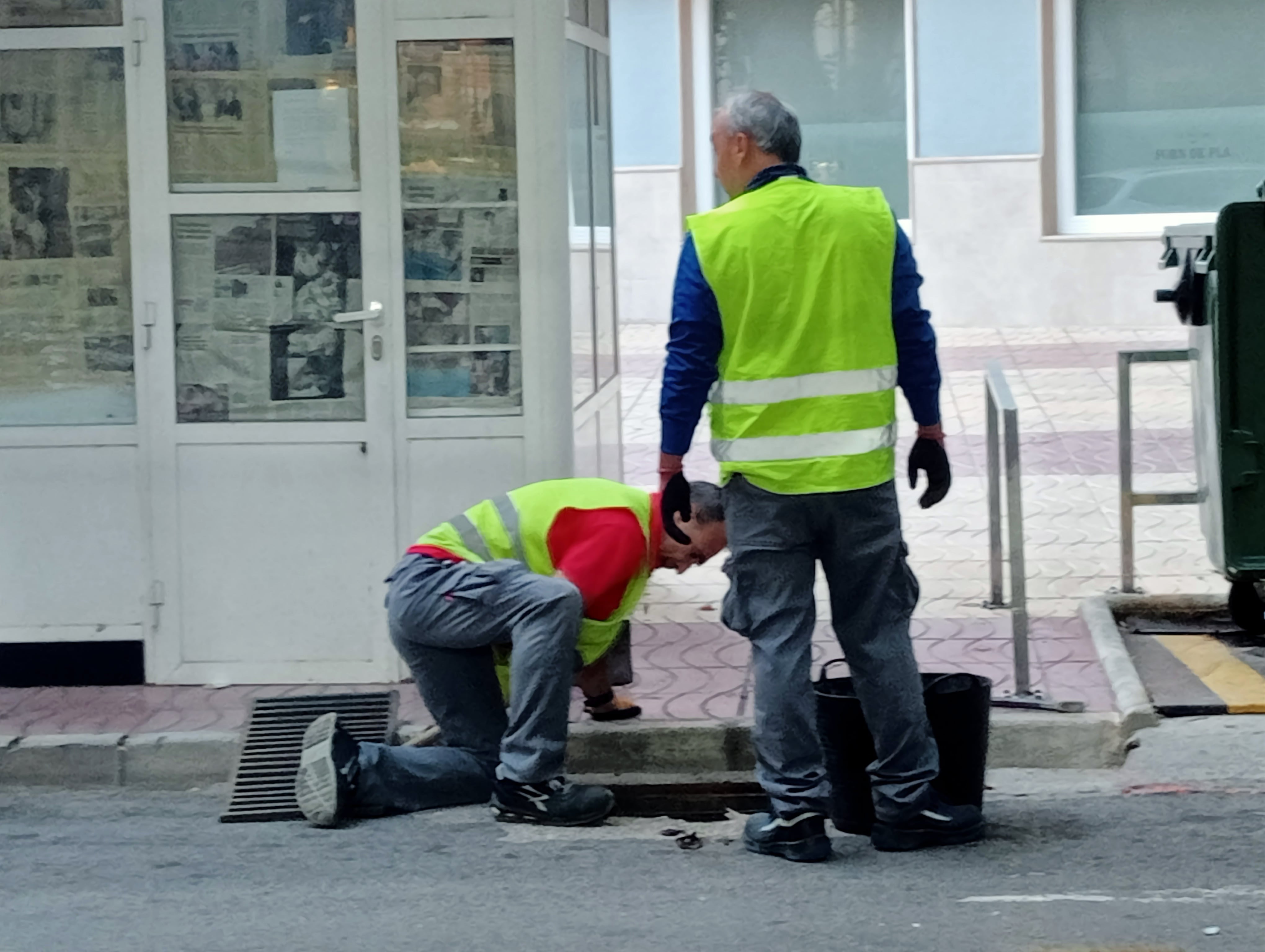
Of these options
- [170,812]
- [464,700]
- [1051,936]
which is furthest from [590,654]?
[1051,936]

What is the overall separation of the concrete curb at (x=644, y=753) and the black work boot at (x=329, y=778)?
63 cm

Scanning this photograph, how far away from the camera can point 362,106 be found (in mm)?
6180

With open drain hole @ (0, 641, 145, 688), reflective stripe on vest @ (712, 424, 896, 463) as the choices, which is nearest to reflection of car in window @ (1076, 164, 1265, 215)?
open drain hole @ (0, 641, 145, 688)

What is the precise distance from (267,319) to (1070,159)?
12266mm

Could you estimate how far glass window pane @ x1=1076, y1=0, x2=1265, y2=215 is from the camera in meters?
17.3

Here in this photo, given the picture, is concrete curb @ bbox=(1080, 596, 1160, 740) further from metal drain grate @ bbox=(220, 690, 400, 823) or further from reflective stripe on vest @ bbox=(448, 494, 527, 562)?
metal drain grate @ bbox=(220, 690, 400, 823)

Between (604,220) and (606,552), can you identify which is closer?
(606,552)

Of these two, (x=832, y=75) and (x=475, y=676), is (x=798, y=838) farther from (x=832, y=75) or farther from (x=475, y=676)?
(x=832, y=75)

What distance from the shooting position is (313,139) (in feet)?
20.6

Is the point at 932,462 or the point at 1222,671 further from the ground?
the point at 932,462

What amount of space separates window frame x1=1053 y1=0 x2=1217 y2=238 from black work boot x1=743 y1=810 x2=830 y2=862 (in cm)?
1314

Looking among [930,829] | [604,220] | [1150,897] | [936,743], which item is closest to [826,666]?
[936,743]

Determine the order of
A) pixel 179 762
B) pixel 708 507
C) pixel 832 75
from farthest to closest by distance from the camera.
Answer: pixel 832 75 → pixel 179 762 → pixel 708 507

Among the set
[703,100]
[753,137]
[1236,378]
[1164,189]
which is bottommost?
[1236,378]
